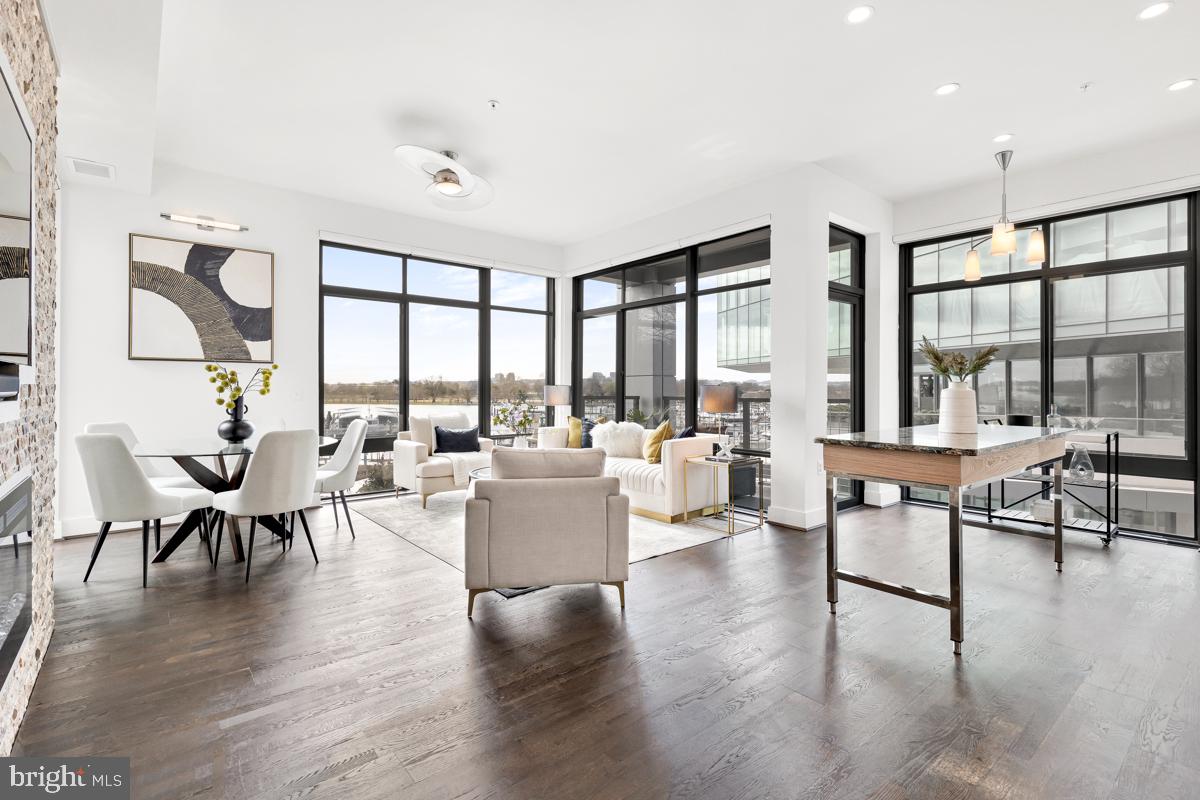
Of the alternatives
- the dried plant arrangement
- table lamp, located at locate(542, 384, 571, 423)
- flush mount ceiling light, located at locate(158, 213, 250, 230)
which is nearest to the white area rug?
table lamp, located at locate(542, 384, 571, 423)

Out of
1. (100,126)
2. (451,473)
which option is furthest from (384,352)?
(100,126)

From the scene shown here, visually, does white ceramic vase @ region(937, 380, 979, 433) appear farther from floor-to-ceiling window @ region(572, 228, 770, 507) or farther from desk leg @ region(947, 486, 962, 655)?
floor-to-ceiling window @ region(572, 228, 770, 507)

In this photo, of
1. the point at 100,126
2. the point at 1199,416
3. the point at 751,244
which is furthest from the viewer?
the point at 751,244

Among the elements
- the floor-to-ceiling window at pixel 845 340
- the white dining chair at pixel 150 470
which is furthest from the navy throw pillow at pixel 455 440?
the floor-to-ceiling window at pixel 845 340

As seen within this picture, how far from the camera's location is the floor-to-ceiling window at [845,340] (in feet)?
17.7

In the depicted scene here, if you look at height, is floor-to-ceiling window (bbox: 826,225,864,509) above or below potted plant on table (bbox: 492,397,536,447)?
above

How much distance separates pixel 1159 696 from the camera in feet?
6.89

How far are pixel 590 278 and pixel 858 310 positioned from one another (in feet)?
10.7

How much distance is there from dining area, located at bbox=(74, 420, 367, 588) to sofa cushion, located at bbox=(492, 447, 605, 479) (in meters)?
1.44

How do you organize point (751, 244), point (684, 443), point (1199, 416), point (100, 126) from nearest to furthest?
point (100, 126), point (1199, 416), point (684, 443), point (751, 244)

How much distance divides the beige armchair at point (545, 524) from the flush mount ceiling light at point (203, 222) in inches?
153

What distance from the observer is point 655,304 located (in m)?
6.47

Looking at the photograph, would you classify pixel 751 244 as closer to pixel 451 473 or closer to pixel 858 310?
pixel 858 310

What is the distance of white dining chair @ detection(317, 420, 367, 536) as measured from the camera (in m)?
4.33
